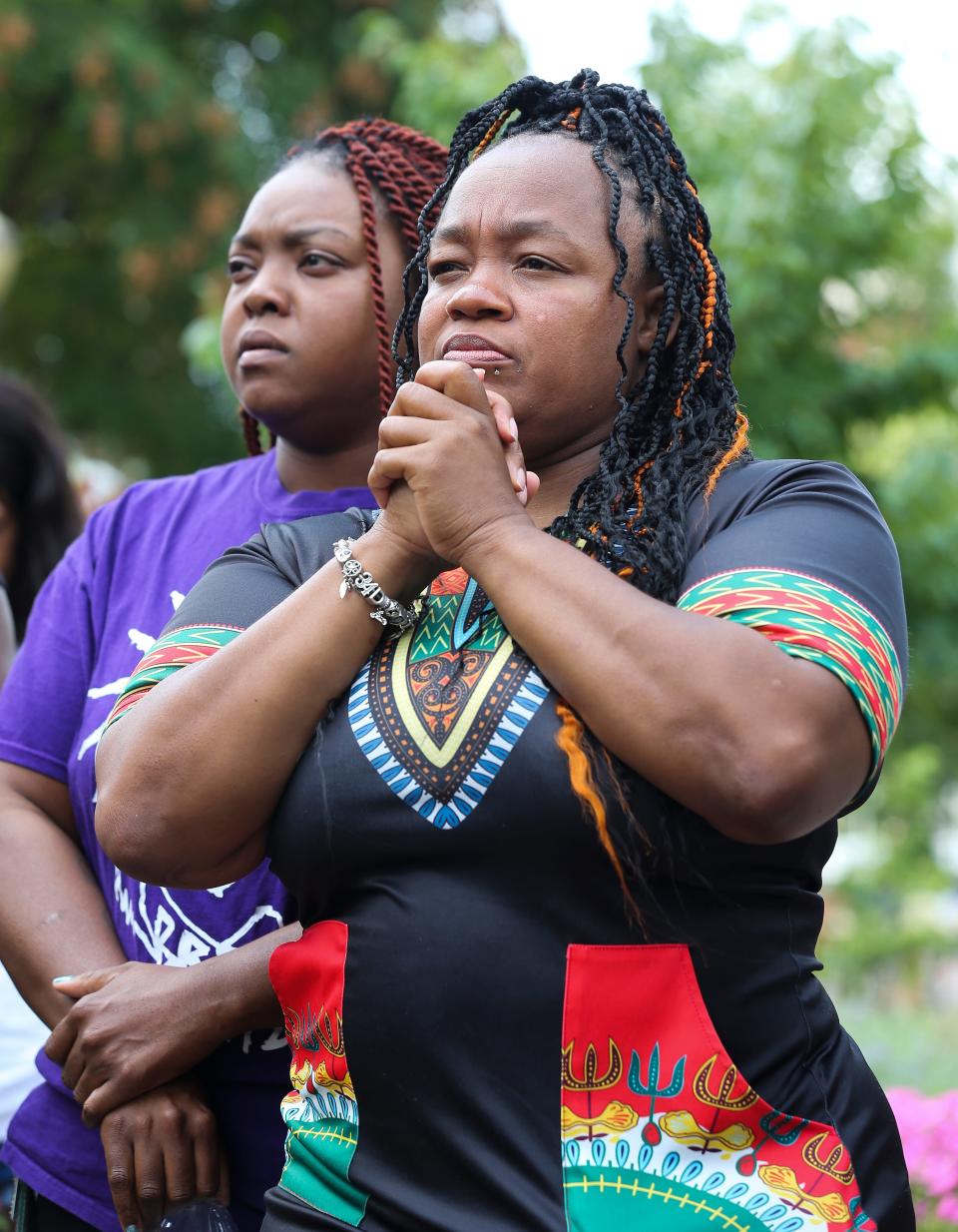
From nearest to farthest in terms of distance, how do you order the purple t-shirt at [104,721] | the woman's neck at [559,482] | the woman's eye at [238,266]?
the woman's neck at [559,482] < the purple t-shirt at [104,721] < the woman's eye at [238,266]

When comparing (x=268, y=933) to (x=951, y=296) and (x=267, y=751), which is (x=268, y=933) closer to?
(x=267, y=751)

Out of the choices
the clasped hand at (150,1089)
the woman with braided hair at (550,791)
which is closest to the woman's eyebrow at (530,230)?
the woman with braided hair at (550,791)

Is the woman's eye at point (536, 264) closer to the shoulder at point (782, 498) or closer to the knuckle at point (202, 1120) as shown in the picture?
the shoulder at point (782, 498)

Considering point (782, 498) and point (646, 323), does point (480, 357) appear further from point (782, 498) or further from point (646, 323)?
point (782, 498)

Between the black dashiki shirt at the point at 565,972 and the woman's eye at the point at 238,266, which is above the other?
the woman's eye at the point at 238,266

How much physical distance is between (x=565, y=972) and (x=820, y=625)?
1.65ft

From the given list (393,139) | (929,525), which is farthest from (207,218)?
(393,139)

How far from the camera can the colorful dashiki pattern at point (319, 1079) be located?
196cm

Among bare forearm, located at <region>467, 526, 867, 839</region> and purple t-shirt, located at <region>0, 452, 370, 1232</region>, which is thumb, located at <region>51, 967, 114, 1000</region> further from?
bare forearm, located at <region>467, 526, 867, 839</region>

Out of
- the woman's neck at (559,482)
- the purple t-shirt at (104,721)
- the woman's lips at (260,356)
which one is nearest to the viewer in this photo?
the woman's neck at (559,482)

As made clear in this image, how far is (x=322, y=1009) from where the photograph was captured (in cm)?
201

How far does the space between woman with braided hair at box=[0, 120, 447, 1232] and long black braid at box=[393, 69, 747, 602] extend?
53 centimetres

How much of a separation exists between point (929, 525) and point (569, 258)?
22.8 ft

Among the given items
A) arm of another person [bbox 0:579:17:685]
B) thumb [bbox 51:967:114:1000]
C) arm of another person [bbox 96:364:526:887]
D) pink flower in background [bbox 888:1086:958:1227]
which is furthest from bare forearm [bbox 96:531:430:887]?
pink flower in background [bbox 888:1086:958:1227]
